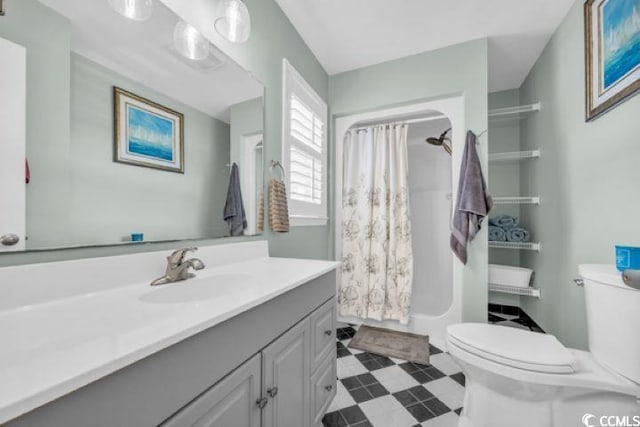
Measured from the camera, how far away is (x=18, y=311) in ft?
1.95

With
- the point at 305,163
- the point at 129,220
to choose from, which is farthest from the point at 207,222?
the point at 305,163

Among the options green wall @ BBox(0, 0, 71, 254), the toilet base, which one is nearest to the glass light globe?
green wall @ BBox(0, 0, 71, 254)

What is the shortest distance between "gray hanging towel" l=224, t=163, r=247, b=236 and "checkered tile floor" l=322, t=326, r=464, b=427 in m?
1.07

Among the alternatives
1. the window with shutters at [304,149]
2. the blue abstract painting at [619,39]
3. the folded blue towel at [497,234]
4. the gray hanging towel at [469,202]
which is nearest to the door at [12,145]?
the window with shutters at [304,149]

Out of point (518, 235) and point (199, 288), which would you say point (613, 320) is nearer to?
→ point (518, 235)

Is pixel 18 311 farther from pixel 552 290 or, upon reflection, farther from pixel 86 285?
pixel 552 290

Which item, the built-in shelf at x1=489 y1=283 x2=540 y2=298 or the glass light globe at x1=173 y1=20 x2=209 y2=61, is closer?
the glass light globe at x1=173 y1=20 x2=209 y2=61

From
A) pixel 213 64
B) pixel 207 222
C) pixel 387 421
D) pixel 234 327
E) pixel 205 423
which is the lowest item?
pixel 387 421

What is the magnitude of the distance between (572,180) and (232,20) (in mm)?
2220

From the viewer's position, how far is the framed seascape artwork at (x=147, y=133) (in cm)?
81

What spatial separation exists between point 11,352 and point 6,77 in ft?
2.06

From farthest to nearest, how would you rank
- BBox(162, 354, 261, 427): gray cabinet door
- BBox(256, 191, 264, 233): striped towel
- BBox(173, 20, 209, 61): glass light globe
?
BBox(256, 191, 264, 233): striped towel < BBox(173, 20, 209, 61): glass light globe < BBox(162, 354, 261, 427): gray cabinet door

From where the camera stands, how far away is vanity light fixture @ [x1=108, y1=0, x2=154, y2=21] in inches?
32.0

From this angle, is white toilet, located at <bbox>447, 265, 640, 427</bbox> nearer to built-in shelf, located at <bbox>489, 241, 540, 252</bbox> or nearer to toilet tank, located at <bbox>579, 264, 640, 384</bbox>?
toilet tank, located at <bbox>579, 264, 640, 384</bbox>
